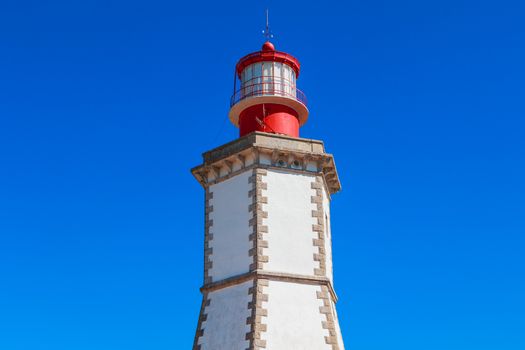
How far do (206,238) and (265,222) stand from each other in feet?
5.64

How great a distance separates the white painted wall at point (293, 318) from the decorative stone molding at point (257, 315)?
0.10 metres

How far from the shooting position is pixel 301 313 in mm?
19875

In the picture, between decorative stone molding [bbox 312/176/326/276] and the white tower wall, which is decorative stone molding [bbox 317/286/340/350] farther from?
decorative stone molding [bbox 312/176/326/276]

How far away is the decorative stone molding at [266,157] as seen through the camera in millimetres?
21266

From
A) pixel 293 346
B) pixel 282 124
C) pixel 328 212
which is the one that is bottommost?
pixel 293 346

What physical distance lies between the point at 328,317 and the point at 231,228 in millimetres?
3139

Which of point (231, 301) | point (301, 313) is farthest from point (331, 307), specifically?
point (231, 301)

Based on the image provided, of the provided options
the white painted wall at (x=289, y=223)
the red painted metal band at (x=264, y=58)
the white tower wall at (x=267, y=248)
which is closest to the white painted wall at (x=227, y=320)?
the white tower wall at (x=267, y=248)

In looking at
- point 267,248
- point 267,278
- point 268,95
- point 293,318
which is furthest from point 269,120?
point 293,318

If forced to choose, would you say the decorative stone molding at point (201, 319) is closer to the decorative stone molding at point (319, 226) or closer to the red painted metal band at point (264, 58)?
the decorative stone molding at point (319, 226)

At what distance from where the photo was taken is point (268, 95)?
22547 mm

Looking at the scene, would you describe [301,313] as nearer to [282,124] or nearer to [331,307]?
[331,307]

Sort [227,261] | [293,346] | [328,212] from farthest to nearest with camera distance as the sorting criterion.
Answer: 1. [328,212]
2. [227,261]
3. [293,346]

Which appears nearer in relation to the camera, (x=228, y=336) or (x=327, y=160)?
(x=228, y=336)
